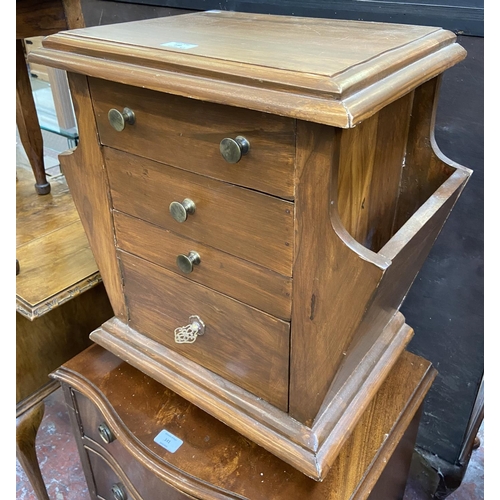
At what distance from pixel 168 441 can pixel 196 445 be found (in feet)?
0.16

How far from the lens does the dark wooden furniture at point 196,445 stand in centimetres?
77

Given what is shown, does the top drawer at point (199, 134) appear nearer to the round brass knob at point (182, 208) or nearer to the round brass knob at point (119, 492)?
the round brass knob at point (182, 208)

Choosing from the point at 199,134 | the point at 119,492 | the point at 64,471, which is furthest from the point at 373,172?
the point at 64,471

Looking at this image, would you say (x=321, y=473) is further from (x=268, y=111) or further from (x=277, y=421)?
(x=268, y=111)

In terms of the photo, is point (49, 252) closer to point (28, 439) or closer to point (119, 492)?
point (28, 439)

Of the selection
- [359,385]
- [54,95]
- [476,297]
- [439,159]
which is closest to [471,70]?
[439,159]

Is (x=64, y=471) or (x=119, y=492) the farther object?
(x=64, y=471)

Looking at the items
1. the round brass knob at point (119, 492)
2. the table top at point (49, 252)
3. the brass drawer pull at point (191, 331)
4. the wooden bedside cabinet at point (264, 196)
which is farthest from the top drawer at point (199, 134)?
the round brass knob at point (119, 492)

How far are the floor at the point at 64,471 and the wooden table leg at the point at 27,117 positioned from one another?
0.63ft

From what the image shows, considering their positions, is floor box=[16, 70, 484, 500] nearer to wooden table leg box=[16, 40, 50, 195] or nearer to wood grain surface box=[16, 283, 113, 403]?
wooden table leg box=[16, 40, 50, 195]

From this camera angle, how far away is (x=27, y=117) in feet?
4.12

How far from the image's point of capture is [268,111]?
0.50 m

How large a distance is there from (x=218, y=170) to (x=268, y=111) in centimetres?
14

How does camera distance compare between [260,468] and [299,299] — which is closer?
[299,299]
